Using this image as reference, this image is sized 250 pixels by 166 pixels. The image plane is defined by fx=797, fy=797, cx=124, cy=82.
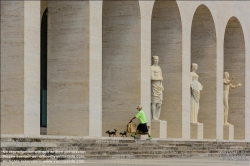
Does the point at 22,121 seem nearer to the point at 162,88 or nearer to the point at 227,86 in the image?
the point at 162,88

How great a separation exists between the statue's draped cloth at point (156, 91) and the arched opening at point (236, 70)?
35.9 feet

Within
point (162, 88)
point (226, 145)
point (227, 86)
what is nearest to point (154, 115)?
point (162, 88)

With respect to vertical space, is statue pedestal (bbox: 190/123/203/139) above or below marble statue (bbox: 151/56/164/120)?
below

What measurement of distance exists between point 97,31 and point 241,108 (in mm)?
Result: 17145

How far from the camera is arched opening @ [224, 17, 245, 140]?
44.9 metres

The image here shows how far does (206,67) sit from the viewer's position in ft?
136

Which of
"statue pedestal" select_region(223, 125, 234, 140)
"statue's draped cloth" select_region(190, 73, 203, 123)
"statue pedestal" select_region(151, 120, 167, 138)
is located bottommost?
"statue pedestal" select_region(223, 125, 234, 140)

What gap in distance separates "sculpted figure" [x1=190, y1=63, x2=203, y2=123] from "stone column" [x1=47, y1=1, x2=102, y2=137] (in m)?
9.93

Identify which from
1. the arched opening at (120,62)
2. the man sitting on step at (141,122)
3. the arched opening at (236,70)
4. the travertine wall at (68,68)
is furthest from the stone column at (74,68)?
the arched opening at (236,70)

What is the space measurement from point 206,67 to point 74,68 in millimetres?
13313

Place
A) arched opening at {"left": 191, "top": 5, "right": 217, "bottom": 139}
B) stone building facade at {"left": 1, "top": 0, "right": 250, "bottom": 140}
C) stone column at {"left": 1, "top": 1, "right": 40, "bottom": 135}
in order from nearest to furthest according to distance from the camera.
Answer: stone column at {"left": 1, "top": 1, "right": 40, "bottom": 135}
stone building facade at {"left": 1, "top": 0, "right": 250, "bottom": 140}
arched opening at {"left": 191, "top": 5, "right": 217, "bottom": 139}

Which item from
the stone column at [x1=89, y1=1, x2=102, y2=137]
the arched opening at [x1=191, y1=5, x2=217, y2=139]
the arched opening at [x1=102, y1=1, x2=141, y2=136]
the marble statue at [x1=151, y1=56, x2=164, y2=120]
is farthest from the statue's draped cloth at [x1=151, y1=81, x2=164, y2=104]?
the arched opening at [x1=191, y1=5, x2=217, y2=139]

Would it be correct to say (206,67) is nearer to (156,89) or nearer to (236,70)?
(236,70)

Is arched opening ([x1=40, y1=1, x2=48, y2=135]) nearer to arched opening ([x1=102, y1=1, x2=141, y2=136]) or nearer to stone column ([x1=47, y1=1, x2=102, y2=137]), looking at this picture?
arched opening ([x1=102, y1=1, x2=141, y2=136])
